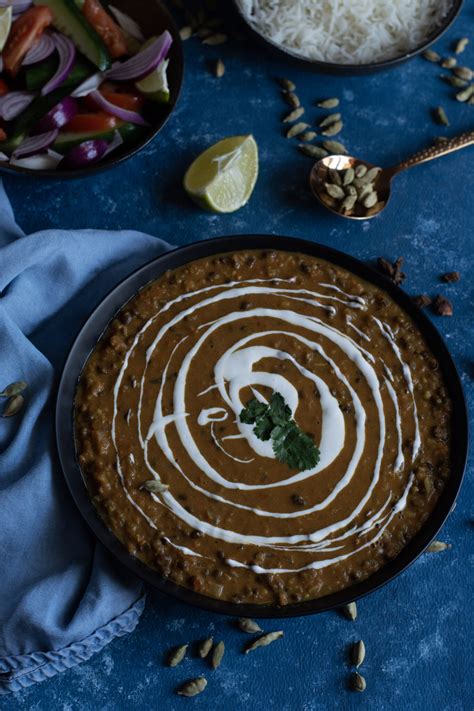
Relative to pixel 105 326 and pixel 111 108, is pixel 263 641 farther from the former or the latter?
pixel 111 108

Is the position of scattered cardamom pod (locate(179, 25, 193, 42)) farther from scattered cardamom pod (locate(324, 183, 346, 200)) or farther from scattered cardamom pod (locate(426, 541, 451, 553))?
scattered cardamom pod (locate(426, 541, 451, 553))

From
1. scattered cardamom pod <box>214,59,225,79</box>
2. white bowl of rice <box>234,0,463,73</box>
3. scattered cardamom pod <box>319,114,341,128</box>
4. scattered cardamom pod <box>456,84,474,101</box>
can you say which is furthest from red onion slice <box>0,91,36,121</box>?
scattered cardamom pod <box>456,84,474,101</box>

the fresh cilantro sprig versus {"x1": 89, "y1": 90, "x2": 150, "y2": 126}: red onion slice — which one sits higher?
{"x1": 89, "y1": 90, "x2": 150, "y2": 126}: red onion slice

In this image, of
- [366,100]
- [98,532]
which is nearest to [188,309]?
[98,532]

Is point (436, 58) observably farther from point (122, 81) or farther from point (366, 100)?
point (122, 81)

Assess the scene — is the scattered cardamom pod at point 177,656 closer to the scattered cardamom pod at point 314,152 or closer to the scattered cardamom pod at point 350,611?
the scattered cardamom pod at point 350,611

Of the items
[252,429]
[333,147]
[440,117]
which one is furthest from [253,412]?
[440,117]
